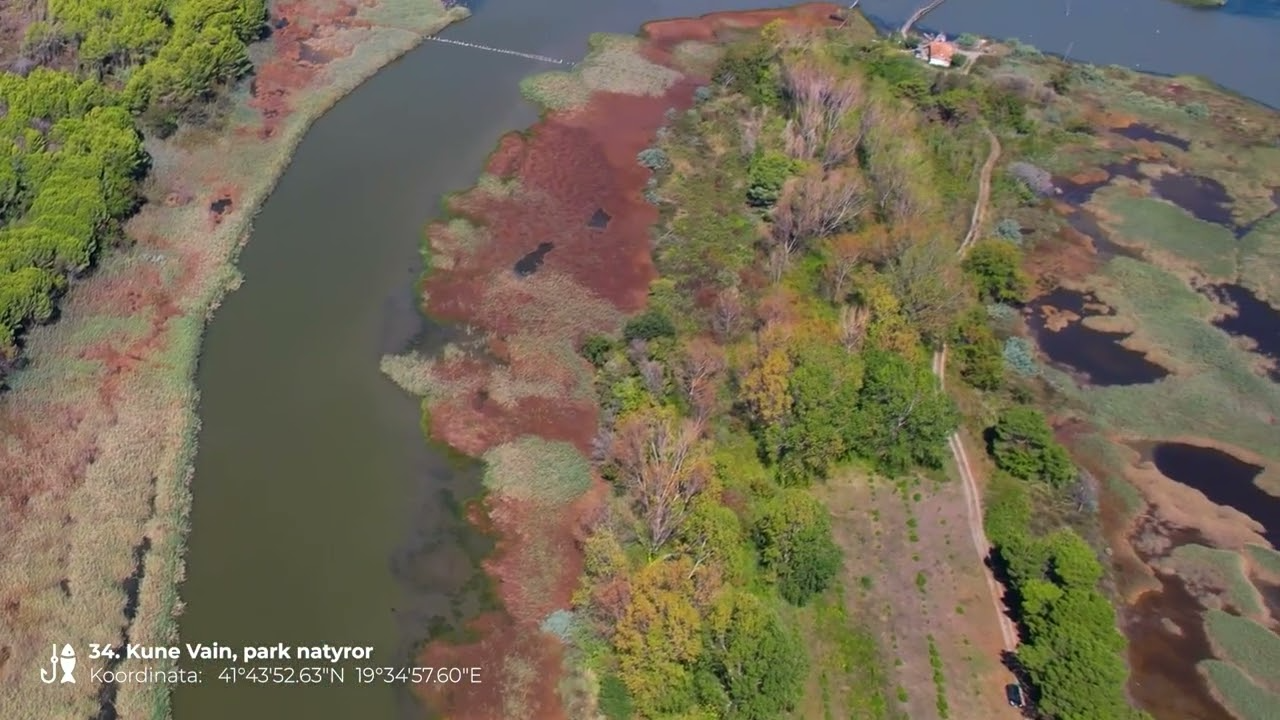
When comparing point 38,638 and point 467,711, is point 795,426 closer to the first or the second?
point 467,711

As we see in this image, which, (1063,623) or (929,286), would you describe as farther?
(929,286)

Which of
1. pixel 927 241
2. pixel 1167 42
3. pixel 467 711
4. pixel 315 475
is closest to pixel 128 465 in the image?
pixel 315 475

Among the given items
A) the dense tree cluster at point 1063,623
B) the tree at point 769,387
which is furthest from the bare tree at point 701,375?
the dense tree cluster at point 1063,623

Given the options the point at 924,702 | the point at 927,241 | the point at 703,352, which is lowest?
the point at 924,702

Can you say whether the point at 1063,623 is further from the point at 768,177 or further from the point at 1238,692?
the point at 768,177

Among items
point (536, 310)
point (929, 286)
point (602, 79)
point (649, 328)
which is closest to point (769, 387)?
point (649, 328)

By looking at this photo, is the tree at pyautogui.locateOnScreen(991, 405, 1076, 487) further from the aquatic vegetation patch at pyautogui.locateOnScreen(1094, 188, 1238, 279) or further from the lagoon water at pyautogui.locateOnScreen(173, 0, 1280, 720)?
the lagoon water at pyautogui.locateOnScreen(173, 0, 1280, 720)
